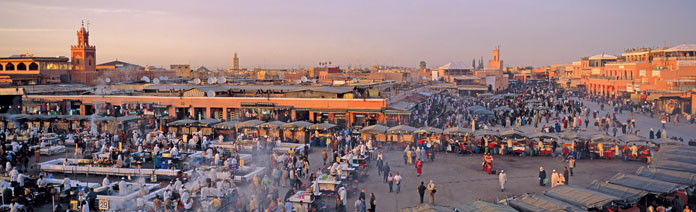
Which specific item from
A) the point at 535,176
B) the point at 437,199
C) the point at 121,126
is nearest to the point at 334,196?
the point at 437,199

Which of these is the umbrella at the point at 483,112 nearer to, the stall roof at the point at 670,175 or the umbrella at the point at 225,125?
the umbrella at the point at 225,125

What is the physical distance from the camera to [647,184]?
42.4ft

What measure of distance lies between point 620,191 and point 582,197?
4.94ft

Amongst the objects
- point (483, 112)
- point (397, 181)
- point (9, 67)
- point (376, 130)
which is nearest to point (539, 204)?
point (397, 181)

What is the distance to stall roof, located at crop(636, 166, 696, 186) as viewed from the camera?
13.6m

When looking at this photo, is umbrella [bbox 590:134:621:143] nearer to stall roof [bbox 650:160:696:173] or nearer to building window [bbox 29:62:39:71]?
stall roof [bbox 650:160:696:173]

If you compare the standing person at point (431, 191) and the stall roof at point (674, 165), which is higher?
the stall roof at point (674, 165)

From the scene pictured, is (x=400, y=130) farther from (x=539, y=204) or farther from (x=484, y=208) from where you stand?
(x=484, y=208)

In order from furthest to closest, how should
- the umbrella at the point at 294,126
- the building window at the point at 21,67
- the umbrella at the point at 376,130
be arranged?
the building window at the point at 21,67
the umbrella at the point at 294,126
the umbrella at the point at 376,130

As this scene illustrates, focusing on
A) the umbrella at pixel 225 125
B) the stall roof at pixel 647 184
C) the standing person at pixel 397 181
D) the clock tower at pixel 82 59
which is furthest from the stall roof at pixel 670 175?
the clock tower at pixel 82 59

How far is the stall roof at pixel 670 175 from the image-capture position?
44.5ft

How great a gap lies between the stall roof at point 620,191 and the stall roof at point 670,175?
6.14 feet

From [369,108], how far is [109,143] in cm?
1316

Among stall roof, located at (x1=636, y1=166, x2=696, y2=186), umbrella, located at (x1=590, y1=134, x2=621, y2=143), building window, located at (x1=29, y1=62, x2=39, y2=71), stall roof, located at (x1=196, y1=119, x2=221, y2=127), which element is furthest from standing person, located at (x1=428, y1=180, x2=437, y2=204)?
building window, located at (x1=29, y1=62, x2=39, y2=71)
